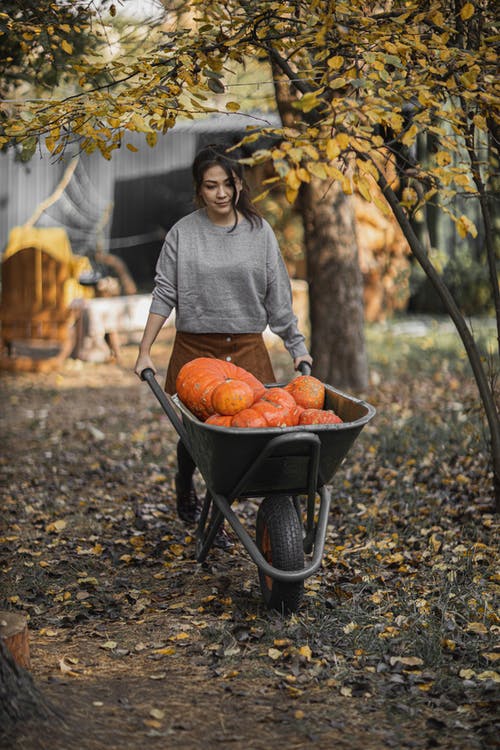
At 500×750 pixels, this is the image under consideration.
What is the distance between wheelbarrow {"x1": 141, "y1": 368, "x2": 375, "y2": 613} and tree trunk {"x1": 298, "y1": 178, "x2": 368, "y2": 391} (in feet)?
13.5

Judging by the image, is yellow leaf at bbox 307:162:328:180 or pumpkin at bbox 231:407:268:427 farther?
pumpkin at bbox 231:407:268:427

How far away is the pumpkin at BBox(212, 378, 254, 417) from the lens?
3.14 m

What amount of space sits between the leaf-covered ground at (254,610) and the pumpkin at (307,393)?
82 cm

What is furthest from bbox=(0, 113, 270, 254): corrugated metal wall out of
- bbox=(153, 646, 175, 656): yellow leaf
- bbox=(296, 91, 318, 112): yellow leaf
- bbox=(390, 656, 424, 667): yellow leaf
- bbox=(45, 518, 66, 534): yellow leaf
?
bbox=(390, 656, 424, 667): yellow leaf

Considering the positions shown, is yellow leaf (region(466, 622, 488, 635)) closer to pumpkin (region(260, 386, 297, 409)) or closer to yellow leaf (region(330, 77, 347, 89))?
pumpkin (region(260, 386, 297, 409))

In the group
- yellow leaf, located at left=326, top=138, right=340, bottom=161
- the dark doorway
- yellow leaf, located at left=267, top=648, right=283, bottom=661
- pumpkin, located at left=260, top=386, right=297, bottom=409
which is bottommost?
yellow leaf, located at left=267, top=648, right=283, bottom=661

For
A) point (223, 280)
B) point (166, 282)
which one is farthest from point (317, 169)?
point (166, 282)

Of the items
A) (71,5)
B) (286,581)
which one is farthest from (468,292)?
(286,581)

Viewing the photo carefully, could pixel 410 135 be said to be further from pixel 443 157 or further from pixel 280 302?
pixel 280 302

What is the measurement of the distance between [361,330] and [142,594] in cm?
438

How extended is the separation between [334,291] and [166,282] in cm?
386

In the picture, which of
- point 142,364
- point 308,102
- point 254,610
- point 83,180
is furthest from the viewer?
point 83,180

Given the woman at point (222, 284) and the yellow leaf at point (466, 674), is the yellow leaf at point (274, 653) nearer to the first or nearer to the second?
the yellow leaf at point (466, 674)

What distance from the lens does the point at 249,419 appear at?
119 inches
